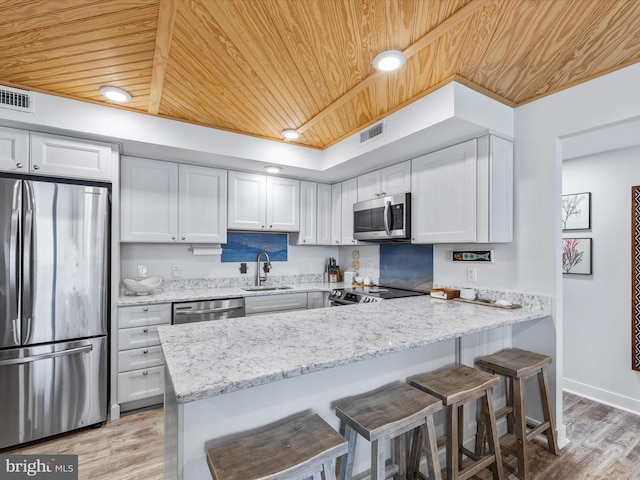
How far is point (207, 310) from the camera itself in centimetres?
291

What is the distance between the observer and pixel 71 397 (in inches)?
91.0

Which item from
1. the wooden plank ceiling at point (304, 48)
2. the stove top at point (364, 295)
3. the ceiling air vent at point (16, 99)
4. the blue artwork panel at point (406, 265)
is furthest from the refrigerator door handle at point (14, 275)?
the blue artwork panel at point (406, 265)

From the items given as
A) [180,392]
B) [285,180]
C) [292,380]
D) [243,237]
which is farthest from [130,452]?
[285,180]

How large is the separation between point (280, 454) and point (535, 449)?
2.04m

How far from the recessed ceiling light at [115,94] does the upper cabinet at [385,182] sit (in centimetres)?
231

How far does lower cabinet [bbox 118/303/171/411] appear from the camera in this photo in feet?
8.48

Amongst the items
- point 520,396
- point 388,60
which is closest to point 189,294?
point 388,60

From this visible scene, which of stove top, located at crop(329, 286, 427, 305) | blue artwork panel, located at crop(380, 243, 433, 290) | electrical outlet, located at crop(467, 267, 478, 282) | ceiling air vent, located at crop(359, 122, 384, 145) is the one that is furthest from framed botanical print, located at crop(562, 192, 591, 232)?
ceiling air vent, located at crop(359, 122, 384, 145)

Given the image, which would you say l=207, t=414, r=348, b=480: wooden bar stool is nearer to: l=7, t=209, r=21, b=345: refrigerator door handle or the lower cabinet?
the lower cabinet

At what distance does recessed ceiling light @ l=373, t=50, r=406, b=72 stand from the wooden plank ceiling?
47 millimetres

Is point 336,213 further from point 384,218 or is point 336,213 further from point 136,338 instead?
point 136,338

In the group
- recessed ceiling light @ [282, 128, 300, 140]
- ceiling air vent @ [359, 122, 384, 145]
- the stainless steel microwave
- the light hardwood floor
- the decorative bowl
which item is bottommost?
the light hardwood floor

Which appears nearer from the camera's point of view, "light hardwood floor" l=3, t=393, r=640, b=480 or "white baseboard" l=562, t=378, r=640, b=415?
"light hardwood floor" l=3, t=393, r=640, b=480

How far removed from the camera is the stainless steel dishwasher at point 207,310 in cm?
280
